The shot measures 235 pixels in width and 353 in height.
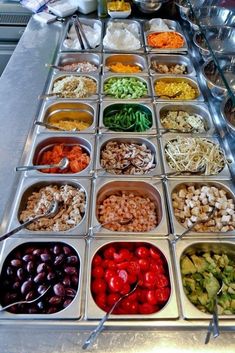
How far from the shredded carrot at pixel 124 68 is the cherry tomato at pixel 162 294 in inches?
65.7

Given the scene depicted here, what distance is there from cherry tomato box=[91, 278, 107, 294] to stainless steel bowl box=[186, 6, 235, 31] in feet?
6.82

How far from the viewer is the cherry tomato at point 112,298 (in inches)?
45.1

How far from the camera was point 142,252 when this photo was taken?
1279 mm

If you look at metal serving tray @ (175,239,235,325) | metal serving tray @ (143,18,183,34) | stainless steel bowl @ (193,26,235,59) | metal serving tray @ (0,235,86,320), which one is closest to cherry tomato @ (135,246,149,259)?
metal serving tray @ (175,239,235,325)

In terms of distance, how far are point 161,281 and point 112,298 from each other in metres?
0.20

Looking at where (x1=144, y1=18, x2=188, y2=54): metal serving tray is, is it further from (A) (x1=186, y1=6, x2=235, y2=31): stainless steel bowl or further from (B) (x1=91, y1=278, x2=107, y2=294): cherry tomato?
(B) (x1=91, y1=278, x2=107, y2=294): cherry tomato

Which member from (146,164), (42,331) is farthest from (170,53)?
(42,331)

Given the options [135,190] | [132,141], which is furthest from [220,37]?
[135,190]

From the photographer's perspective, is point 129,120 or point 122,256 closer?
point 122,256

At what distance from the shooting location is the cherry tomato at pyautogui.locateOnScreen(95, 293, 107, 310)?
113 cm

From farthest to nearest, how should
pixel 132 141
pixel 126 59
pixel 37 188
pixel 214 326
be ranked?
pixel 126 59, pixel 132 141, pixel 37 188, pixel 214 326

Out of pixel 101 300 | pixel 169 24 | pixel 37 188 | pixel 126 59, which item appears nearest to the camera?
pixel 101 300

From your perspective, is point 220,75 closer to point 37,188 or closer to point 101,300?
point 37,188

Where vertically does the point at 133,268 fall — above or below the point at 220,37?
below
